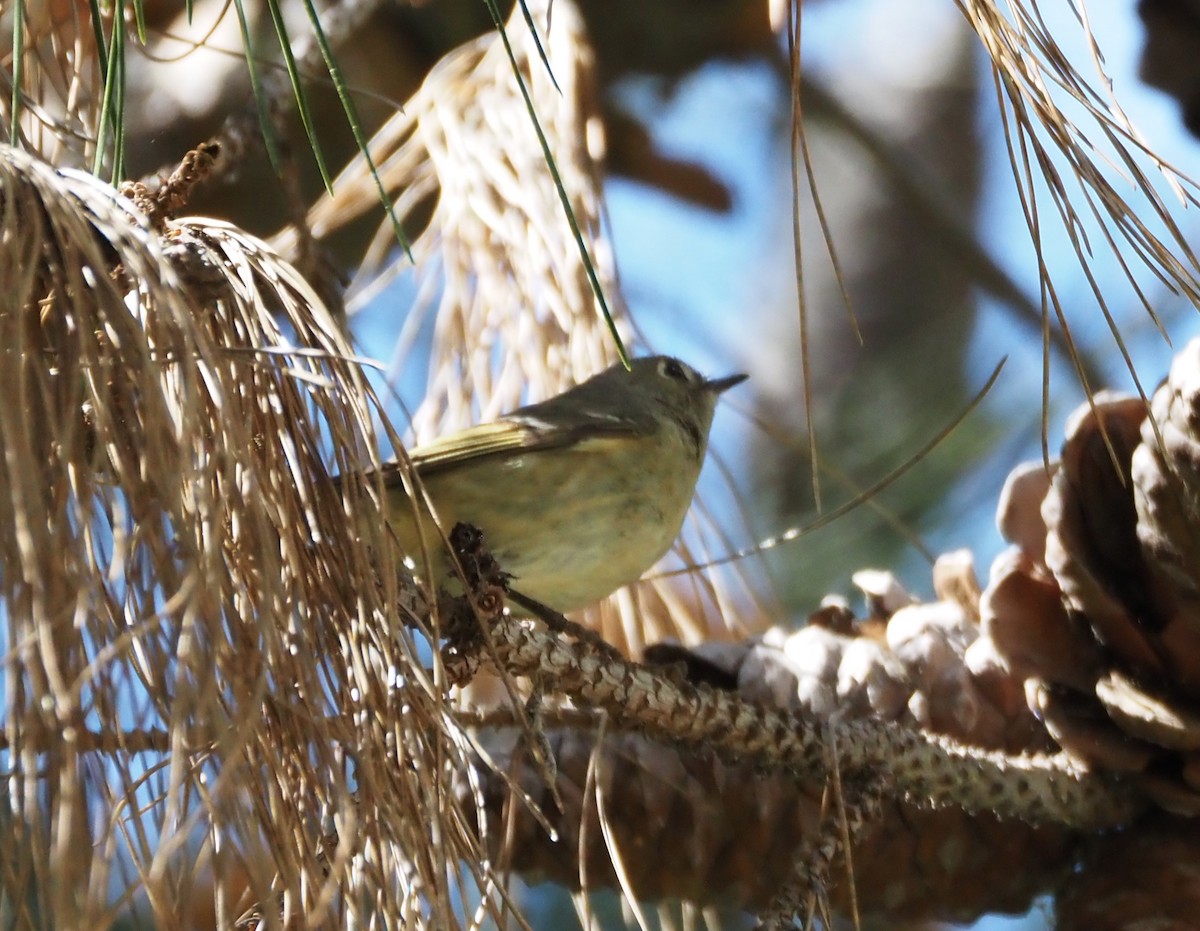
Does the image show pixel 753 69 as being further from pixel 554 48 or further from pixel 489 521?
pixel 489 521

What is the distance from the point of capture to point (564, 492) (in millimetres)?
1948

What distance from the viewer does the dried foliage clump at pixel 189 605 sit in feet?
2.11

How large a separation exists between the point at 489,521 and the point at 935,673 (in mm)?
717

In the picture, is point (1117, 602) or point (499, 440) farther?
point (499, 440)

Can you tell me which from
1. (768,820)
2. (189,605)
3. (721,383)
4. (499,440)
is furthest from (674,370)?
(189,605)

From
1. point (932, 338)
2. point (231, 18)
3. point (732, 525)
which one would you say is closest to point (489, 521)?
point (732, 525)

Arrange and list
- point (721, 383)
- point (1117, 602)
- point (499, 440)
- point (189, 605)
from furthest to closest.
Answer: point (721, 383) < point (499, 440) < point (1117, 602) < point (189, 605)

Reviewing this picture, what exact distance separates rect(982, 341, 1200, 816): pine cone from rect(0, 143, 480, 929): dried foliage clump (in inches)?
27.2

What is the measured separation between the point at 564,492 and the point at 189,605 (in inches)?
52.2

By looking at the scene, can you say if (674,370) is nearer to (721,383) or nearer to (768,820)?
(721,383)

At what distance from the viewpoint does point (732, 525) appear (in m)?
1.98

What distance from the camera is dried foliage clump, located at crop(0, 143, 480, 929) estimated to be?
2.11 feet

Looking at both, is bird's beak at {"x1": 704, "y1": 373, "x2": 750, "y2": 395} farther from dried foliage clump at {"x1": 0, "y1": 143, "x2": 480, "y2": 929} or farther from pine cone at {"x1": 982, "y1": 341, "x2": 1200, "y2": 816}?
dried foliage clump at {"x1": 0, "y1": 143, "x2": 480, "y2": 929}

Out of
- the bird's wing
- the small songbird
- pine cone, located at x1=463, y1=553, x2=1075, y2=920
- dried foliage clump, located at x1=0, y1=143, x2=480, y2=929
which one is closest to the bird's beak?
the small songbird
